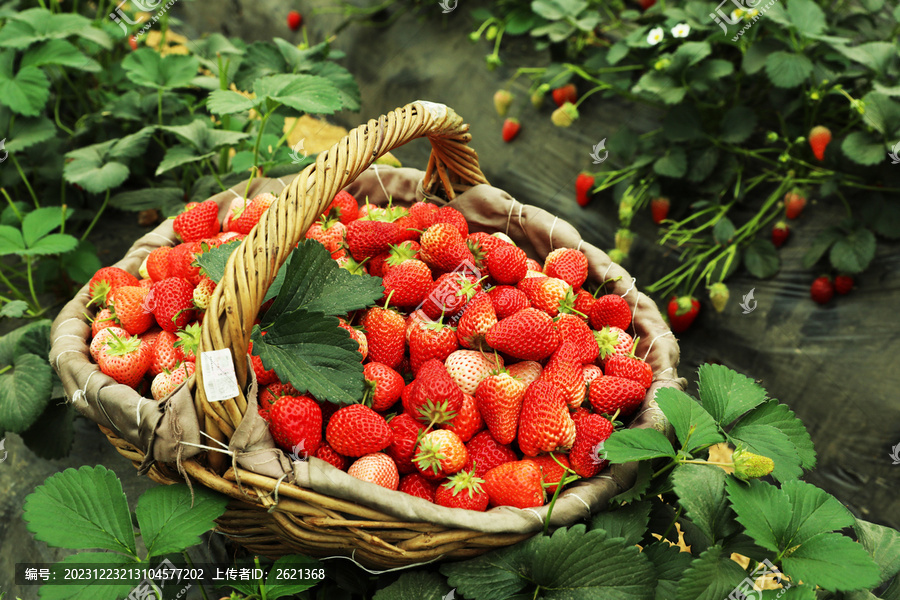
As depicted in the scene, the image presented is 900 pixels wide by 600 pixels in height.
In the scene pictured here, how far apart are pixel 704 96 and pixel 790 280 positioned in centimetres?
65

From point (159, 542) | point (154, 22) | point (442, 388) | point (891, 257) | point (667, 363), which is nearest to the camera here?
point (159, 542)

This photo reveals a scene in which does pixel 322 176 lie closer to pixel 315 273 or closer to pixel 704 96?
pixel 315 273

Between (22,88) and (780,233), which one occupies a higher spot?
(22,88)

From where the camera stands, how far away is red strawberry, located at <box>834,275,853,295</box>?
1575 mm

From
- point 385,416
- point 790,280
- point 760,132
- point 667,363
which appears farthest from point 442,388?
point 760,132

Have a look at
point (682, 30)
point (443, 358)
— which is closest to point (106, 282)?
A: point (443, 358)

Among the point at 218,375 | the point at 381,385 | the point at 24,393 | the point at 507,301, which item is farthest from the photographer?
the point at 24,393

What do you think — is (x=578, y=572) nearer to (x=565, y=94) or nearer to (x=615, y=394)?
(x=615, y=394)

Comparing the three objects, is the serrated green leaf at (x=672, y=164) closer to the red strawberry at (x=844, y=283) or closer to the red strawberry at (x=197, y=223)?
the red strawberry at (x=844, y=283)

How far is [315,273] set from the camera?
0.82 m

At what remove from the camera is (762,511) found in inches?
28.6

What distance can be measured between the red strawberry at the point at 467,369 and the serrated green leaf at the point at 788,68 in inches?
48.5

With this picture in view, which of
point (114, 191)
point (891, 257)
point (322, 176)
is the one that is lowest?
point (891, 257)

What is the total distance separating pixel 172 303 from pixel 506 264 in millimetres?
566
